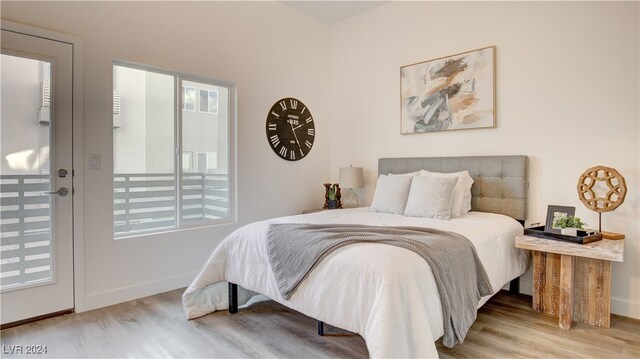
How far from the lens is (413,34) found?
3.80m

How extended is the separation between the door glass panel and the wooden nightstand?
346cm

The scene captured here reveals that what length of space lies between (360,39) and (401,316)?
11.8ft

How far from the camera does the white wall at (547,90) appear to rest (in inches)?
103

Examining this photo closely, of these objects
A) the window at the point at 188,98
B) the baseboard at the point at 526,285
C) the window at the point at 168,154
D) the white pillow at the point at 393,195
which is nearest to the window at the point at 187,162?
the window at the point at 168,154

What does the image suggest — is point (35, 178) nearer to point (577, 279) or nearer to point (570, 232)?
point (570, 232)

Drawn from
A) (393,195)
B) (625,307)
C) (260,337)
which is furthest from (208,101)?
(625,307)

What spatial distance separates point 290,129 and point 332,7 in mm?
1529

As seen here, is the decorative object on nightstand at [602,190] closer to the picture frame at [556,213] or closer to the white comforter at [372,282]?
the picture frame at [556,213]

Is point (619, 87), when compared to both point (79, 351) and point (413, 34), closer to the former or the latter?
point (413, 34)

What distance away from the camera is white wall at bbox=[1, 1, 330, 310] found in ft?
8.92

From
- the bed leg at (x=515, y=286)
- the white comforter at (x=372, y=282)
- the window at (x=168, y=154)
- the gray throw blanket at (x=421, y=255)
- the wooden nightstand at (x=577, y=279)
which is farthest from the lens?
the bed leg at (x=515, y=286)

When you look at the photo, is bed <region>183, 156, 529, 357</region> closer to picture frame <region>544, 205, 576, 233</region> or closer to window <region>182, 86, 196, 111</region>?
picture frame <region>544, 205, 576, 233</region>

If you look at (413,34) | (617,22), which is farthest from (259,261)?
(617,22)

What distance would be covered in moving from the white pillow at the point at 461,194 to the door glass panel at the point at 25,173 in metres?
3.16
